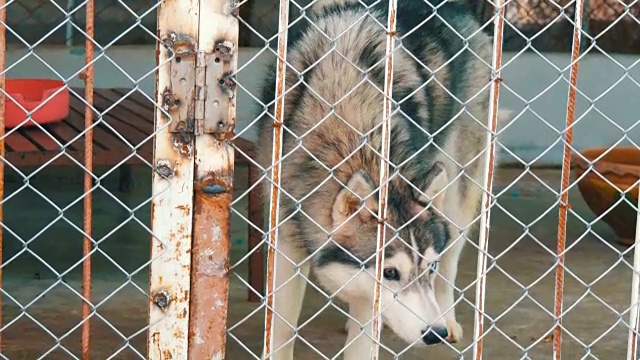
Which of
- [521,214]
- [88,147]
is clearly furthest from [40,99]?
[521,214]

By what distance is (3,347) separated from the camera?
4.10 meters

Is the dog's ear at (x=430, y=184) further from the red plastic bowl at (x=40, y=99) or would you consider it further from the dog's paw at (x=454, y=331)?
the red plastic bowl at (x=40, y=99)

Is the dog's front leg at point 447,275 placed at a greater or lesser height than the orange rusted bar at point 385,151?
lesser

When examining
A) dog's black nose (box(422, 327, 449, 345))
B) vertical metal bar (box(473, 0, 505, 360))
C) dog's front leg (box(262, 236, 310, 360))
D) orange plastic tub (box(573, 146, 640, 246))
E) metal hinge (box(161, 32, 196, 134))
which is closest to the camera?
metal hinge (box(161, 32, 196, 134))

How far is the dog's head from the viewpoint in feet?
12.3

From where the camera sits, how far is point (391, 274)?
3.78 meters

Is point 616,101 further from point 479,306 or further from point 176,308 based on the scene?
point 176,308

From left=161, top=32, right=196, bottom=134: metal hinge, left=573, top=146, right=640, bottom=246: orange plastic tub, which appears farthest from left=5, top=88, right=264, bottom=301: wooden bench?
left=573, top=146, right=640, bottom=246: orange plastic tub

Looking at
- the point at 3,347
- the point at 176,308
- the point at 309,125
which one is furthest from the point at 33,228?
the point at 176,308

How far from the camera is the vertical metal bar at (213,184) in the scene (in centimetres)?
253

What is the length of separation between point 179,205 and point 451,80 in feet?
8.12

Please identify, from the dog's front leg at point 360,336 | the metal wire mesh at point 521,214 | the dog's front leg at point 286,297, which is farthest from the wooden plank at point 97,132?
the dog's front leg at point 360,336

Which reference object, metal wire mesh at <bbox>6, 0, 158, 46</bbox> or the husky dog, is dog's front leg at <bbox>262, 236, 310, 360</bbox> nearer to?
the husky dog

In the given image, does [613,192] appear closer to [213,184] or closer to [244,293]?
[244,293]
